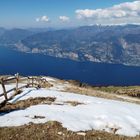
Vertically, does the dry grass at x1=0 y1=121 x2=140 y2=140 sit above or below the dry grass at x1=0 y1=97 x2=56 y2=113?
above

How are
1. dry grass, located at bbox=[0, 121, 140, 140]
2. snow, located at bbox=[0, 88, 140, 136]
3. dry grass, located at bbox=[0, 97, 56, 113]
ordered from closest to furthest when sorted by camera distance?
dry grass, located at bbox=[0, 121, 140, 140]
snow, located at bbox=[0, 88, 140, 136]
dry grass, located at bbox=[0, 97, 56, 113]

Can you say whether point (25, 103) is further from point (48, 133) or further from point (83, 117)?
point (48, 133)

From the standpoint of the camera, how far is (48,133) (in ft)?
64.1

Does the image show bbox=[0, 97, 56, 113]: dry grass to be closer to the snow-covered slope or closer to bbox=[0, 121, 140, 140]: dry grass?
the snow-covered slope

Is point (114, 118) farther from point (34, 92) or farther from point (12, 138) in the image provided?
point (34, 92)

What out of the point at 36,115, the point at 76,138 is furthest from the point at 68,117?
the point at 76,138

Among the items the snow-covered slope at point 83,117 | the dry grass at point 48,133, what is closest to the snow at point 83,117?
the snow-covered slope at point 83,117

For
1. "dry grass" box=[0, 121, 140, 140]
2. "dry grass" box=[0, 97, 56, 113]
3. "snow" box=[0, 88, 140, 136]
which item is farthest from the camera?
"dry grass" box=[0, 97, 56, 113]

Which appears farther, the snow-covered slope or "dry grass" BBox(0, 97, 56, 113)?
"dry grass" BBox(0, 97, 56, 113)

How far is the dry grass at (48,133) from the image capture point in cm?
1884

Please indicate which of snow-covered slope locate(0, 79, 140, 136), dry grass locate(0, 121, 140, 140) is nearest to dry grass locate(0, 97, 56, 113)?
snow-covered slope locate(0, 79, 140, 136)

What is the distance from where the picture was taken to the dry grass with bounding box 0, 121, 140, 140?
18.8 m

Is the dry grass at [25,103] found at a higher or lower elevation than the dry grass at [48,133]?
lower

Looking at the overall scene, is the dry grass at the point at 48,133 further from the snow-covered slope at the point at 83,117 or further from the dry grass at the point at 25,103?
the dry grass at the point at 25,103
